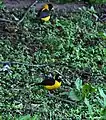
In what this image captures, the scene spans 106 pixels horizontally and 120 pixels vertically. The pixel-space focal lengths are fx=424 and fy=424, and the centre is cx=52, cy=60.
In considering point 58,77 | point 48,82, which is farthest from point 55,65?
point 48,82

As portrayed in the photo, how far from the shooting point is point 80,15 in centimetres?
766

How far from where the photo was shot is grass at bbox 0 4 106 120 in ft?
15.8

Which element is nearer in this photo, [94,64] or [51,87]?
[51,87]

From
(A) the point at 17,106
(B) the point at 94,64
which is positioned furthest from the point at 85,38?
(A) the point at 17,106

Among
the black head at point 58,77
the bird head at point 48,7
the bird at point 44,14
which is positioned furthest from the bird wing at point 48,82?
the bird head at point 48,7

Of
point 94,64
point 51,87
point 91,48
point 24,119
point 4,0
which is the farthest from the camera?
point 4,0

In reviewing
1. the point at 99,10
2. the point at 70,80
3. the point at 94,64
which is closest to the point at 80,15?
the point at 99,10

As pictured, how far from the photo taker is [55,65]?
235 inches

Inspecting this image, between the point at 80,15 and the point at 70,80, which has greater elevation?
the point at 80,15

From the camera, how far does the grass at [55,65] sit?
15.8 ft

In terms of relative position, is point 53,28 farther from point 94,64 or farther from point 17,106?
point 17,106

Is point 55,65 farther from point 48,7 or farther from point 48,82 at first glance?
point 48,7

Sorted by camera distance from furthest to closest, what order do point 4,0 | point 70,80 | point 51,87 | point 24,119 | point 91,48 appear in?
point 4,0 → point 91,48 → point 70,80 → point 51,87 → point 24,119

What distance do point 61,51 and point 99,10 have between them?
1938 mm
